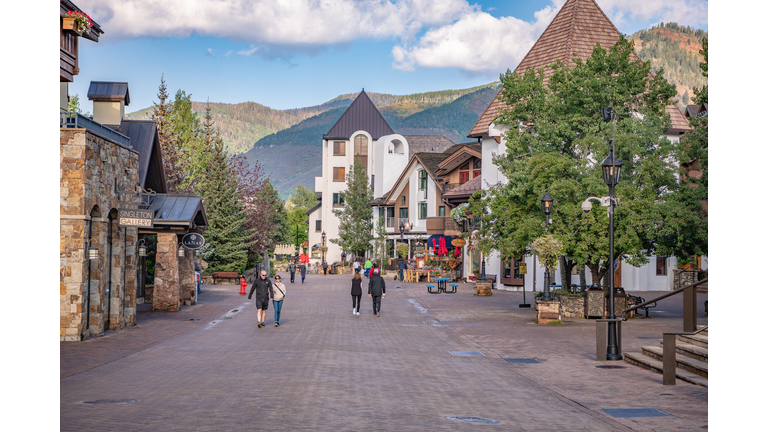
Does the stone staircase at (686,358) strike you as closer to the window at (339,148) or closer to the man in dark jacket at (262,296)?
Result: the man in dark jacket at (262,296)

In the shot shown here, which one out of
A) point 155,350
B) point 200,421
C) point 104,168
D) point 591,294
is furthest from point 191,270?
point 200,421

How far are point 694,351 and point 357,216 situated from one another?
5917cm

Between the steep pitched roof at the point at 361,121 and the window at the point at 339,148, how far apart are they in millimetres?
1097

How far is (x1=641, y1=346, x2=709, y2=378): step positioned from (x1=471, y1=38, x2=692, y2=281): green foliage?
774cm

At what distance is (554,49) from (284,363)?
2888cm

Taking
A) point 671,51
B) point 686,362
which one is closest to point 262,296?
point 686,362

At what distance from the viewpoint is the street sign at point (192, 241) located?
89.3 feet

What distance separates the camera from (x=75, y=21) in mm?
18234

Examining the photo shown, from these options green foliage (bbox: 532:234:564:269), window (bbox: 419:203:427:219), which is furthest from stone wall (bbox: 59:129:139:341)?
window (bbox: 419:203:427:219)

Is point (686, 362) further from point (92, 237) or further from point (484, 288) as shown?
point (484, 288)

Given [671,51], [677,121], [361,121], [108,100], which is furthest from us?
[361,121]

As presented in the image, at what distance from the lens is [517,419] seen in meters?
8.84

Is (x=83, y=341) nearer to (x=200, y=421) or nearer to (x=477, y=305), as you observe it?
(x=200, y=421)

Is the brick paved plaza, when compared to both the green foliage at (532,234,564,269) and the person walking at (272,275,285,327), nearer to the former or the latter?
the person walking at (272,275,285,327)
